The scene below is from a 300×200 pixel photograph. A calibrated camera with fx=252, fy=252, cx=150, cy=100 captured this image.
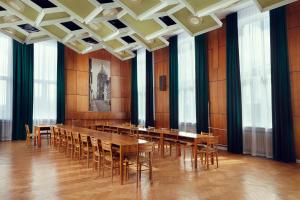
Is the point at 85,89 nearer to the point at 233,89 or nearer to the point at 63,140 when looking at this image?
the point at 63,140

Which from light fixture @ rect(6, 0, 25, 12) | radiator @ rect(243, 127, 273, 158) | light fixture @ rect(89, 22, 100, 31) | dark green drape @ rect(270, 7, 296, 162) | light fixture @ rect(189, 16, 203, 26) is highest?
light fixture @ rect(6, 0, 25, 12)

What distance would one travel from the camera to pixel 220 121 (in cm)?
894

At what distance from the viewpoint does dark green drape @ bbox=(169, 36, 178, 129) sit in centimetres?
1061

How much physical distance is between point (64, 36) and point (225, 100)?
224 inches

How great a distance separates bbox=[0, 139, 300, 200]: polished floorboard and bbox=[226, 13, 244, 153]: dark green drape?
1.44 m

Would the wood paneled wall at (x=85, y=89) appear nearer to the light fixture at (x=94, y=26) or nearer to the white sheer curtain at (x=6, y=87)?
the white sheer curtain at (x=6, y=87)

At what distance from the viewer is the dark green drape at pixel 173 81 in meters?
10.6

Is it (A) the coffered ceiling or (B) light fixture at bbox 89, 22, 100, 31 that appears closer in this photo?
(A) the coffered ceiling

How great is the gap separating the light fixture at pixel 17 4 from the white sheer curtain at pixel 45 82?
5.84 meters

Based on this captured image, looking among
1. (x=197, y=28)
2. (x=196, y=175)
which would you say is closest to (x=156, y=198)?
(x=196, y=175)

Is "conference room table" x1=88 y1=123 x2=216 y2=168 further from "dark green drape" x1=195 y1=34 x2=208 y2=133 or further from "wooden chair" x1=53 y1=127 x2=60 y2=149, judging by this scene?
"wooden chair" x1=53 y1=127 x2=60 y2=149

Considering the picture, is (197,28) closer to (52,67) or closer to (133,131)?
(133,131)

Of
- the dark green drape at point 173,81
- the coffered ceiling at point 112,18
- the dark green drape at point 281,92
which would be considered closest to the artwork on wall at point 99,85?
the dark green drape at point 173,81

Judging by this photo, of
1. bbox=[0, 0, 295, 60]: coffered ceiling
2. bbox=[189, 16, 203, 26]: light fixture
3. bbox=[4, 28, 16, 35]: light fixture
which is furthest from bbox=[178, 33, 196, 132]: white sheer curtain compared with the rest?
bbox=[4, 28, 16, 35]: light fixture
